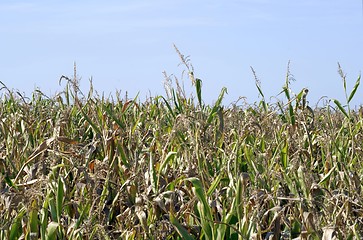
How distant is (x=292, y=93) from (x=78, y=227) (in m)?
1.86

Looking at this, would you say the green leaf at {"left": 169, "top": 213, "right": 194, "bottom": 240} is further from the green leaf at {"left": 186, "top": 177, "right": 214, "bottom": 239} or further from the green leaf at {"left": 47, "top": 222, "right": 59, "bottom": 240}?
the green leaf at {"left": 47, "top": 222, "right": 59, "bottom": 240}

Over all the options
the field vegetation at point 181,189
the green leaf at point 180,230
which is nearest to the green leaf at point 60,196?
the field vegetation at point 181,189

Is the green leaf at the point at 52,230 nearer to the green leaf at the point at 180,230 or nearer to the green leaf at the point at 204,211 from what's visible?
the green leaf at the point at 180,230

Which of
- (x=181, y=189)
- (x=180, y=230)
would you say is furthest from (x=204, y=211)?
(x=181, y=189)

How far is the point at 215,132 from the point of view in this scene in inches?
151

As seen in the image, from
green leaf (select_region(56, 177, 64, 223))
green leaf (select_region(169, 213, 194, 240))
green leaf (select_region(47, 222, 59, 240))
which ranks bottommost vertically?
green leaf (select_region(169, 213, 194, 240))

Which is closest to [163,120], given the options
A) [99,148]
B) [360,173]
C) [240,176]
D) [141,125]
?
[141,125]

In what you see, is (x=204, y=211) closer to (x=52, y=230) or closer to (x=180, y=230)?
(x=180, y=230)

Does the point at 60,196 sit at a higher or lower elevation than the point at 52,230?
higher

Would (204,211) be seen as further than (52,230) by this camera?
Yes

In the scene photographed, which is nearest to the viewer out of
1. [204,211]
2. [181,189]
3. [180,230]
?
[180,230]

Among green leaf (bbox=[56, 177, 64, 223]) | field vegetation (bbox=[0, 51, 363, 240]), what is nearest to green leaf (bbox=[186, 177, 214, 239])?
field vegetation (bbox=[0, 51, 363, 240])

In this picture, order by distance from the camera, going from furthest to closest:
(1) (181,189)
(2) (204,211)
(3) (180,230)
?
(1) (181,189)
(2) (204,211)
(3) (180,230)

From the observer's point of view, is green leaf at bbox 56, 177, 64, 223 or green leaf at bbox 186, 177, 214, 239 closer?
green leaf at bbox 186, 177, 214, 239
